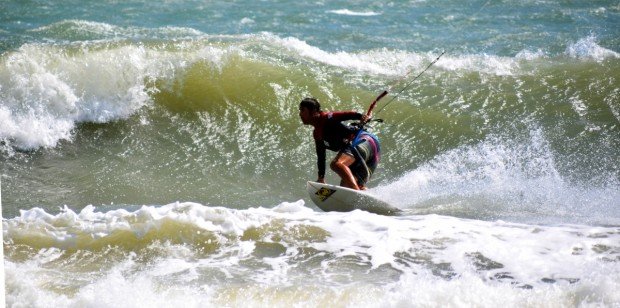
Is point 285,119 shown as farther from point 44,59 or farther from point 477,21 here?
point 477,21

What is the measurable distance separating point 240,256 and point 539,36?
442 inches

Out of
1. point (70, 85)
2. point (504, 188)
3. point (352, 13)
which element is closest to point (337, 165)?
point (504, 188)

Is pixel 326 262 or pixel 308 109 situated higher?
pixel 308 109

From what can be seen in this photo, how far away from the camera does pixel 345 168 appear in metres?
7.61

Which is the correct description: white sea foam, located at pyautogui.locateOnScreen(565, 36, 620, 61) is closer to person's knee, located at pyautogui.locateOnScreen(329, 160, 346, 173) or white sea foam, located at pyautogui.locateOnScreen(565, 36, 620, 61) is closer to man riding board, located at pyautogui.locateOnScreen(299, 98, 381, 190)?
man riding board, located at pyautogui.locateOnScreen(299, 98, 381, 190)

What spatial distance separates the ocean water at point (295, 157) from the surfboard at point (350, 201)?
0.24m

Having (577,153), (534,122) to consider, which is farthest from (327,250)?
(534,122)

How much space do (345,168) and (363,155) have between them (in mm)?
331

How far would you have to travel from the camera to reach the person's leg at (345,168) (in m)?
7.57

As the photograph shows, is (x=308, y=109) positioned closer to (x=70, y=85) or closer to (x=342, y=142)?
(x=342, y=142)

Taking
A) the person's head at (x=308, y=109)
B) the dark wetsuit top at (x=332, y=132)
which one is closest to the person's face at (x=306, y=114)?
the person's head at (x=308, y=109)

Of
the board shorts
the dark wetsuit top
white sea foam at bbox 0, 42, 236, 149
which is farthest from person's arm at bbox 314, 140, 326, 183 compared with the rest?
white sea foam at bbox 0, 42, 236, 149

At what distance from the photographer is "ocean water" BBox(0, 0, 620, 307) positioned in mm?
5754

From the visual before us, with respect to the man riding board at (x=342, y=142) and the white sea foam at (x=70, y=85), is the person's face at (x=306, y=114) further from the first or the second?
the white sea foam at (x=70, y=85)
